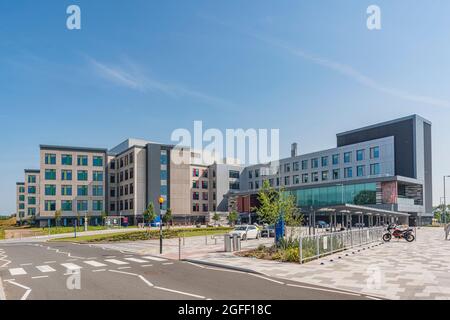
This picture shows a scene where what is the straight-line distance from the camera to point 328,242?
21.7 meters

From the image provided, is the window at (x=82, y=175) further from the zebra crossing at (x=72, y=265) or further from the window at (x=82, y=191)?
the zebra crossing at (x=72, y=265)

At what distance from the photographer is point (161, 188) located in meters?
87.8

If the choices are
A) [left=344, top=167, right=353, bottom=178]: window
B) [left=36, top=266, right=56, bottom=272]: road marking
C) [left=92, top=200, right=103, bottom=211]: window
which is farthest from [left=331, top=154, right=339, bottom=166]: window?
[left=36, top=266, right=56, bottom=272]: road marking

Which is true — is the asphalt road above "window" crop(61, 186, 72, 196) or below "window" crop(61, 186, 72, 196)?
below

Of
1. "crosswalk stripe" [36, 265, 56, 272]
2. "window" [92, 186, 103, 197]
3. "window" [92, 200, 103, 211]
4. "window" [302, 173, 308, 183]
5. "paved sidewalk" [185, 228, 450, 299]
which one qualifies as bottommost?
"window" [92, 200, 103, 211]

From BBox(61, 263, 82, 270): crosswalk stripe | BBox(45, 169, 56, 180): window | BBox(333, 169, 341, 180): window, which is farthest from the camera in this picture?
BBox(333, 169, 341, 180): window

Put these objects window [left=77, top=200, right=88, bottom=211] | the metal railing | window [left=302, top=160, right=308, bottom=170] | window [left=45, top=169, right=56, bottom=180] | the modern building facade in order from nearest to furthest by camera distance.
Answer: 1. the metal railing
2. the modern building facade
3. window [left=45, top=169, right=56, bottom=180]
4. window [left=77, top=200, right=88, bottom=211]
5. window [left=302, top=160, right=308, bottom=170]

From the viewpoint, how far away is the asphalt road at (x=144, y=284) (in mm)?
11891

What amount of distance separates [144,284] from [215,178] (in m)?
86.6

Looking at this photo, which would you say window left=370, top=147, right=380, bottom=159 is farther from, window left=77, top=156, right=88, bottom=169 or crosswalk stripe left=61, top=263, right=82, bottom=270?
crosswalk stripe left=61, top=263, right=82, bottom=270

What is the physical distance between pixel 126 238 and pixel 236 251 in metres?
19.4

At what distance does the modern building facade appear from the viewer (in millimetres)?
75562

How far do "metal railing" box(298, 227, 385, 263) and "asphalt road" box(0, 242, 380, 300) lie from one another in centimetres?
465
